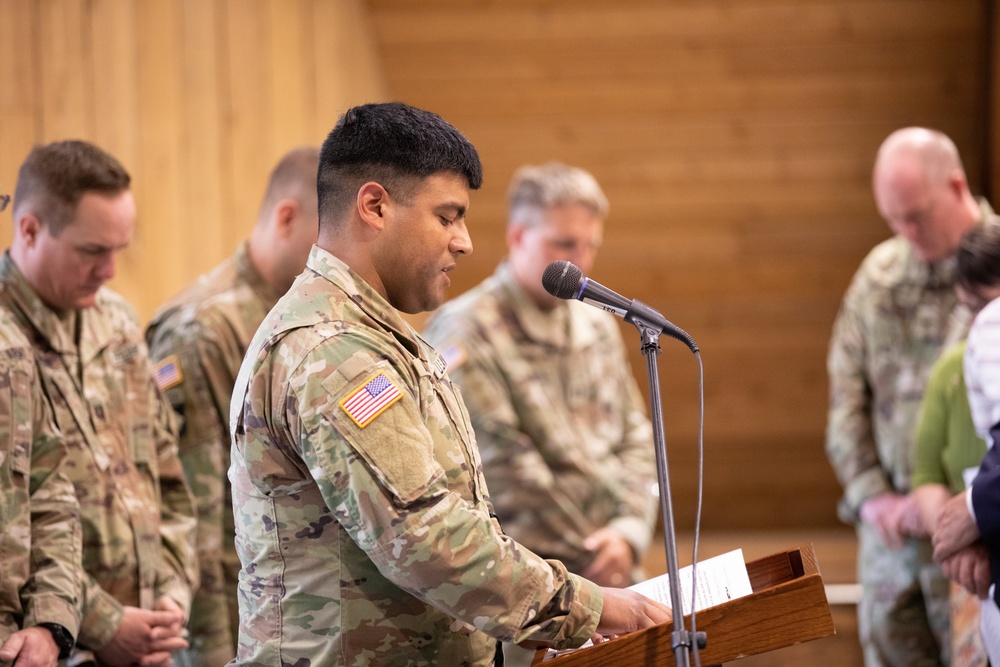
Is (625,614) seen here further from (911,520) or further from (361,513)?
(911,520)

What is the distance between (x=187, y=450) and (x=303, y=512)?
130 centimetres

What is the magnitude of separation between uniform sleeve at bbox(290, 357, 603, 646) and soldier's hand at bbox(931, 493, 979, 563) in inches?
45.1

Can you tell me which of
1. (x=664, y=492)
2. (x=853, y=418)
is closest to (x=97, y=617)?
(x=664, y=492)

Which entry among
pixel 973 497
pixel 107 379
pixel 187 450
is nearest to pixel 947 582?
pixel 973 497

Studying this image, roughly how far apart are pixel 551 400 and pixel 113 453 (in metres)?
1.30

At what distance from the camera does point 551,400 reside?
3.37 m

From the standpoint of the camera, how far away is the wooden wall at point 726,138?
15.9 ft

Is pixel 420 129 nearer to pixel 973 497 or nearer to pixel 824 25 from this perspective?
pixel 973 497

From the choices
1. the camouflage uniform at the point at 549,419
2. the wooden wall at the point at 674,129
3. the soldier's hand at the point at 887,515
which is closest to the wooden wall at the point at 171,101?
the wooden wall at the point at 674,129

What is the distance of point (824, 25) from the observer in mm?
4785

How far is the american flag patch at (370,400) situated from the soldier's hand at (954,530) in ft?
4.49

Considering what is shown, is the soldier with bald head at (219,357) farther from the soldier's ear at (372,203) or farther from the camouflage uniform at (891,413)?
the camouflage uniform at (891,413)

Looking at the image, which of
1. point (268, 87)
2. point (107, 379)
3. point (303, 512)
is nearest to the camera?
point (303, 512)

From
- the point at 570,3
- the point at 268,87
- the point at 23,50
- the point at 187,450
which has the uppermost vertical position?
the point at 570,3
